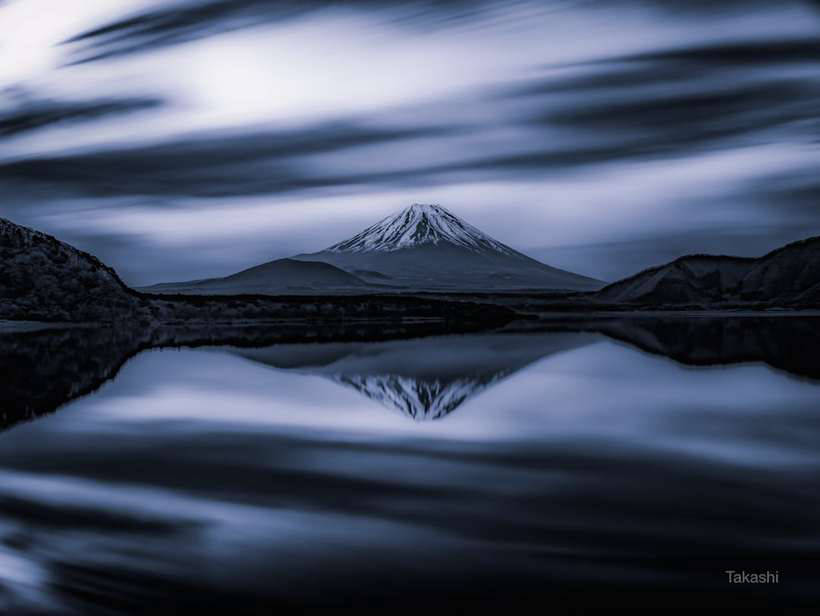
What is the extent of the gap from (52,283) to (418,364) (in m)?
58.3

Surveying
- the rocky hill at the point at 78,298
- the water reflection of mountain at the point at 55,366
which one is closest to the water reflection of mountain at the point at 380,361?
the water reflection of mountain at the point at 55,366

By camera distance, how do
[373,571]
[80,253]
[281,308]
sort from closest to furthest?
[373,571] → [80,253] → [281,308]

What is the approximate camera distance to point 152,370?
88.9ft

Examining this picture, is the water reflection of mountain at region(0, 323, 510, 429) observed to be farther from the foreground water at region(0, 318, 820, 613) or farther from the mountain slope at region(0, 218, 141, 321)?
the mountain slope at region(0, 218, 141, 321)

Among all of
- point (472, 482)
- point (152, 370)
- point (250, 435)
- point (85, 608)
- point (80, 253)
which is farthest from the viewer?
point (80, 253)

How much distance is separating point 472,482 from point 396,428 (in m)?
4.70

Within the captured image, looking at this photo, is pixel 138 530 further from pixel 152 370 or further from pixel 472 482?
pixel 152 370

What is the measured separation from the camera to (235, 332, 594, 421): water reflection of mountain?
65.9ft

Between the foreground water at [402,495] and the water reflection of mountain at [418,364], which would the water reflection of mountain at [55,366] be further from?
the water reflection of mountain at [418,364]

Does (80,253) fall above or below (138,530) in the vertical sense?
above

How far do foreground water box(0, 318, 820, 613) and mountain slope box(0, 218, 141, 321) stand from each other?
58.7 m

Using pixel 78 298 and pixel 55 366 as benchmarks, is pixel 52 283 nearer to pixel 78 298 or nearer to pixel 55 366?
pixel 78 298

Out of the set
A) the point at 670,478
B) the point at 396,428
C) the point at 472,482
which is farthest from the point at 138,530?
the point at 396,428

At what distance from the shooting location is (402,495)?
32.7 ft
